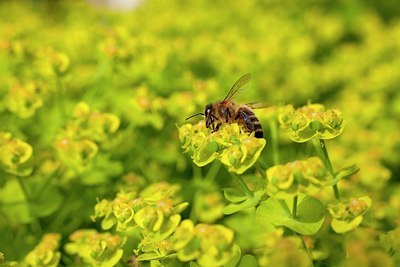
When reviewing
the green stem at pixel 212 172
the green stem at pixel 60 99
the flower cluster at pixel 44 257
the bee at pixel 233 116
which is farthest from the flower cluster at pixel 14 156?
the green stem at pixel 212 172

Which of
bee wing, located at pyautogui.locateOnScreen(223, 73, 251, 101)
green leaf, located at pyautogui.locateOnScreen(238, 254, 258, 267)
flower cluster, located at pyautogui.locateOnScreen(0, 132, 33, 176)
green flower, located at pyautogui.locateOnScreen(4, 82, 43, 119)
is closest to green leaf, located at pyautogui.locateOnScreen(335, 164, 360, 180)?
green leaf, located at pyautogui.locateOnScreen(238, 254, 258, 267)

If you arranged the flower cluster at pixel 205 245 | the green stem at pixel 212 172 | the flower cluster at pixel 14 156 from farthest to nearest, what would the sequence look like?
the green stem at pixel 212 172, the flower cluster at pixel 14 156, the flower cluster at pixel 205 245

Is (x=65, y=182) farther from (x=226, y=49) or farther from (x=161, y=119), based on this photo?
(x=226, y=49)

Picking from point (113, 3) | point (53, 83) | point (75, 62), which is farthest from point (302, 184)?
point (113, 3)

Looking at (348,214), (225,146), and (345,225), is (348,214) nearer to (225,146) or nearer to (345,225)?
(345,225)

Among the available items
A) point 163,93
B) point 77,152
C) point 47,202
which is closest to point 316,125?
point 77,152

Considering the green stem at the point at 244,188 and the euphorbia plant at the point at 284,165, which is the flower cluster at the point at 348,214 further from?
the green stem at the point at 244,188

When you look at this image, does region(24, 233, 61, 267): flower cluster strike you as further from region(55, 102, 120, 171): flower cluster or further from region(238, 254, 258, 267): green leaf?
region(238, 254, 258, 267): green leaf
